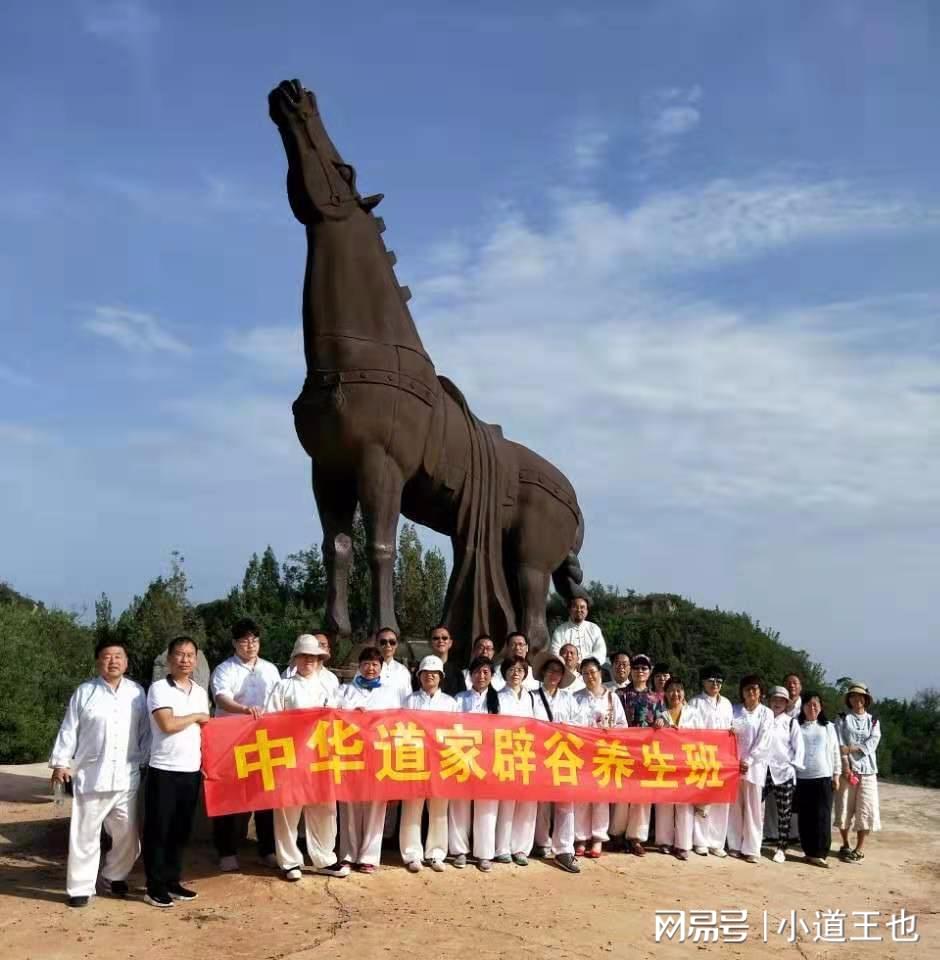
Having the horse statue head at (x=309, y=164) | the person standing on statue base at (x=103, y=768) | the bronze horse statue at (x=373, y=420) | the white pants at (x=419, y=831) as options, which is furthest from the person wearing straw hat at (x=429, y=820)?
the horse statue head at (x=309, y=164)

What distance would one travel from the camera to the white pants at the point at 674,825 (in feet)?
25.4

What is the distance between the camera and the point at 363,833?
22.0 ft

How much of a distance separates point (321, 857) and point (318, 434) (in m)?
3.15

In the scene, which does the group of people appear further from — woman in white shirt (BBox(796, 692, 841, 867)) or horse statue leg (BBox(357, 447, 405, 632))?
horse statue leg (BBox(357, 447, 405, 632))

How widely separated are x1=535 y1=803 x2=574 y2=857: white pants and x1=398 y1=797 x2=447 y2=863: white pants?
81 centimetres

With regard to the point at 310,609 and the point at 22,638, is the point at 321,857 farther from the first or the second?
the point at 310,609

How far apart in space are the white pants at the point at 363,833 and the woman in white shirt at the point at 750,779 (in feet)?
9.64

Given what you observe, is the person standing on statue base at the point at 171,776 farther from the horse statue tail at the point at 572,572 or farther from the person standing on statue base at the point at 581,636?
the horse statue tail at the point at 572,572

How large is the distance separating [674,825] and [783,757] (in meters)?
1.14

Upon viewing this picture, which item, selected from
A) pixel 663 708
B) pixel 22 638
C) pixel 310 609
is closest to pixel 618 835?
pixel 663 708

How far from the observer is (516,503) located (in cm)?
948

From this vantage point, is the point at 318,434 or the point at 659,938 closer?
the point at 659,938

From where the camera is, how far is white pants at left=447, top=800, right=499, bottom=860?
6.92m

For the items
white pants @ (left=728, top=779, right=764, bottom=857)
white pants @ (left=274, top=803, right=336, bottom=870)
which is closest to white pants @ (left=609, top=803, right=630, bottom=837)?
white pants @ (left=728, top=779, right=764, bottom=857)
